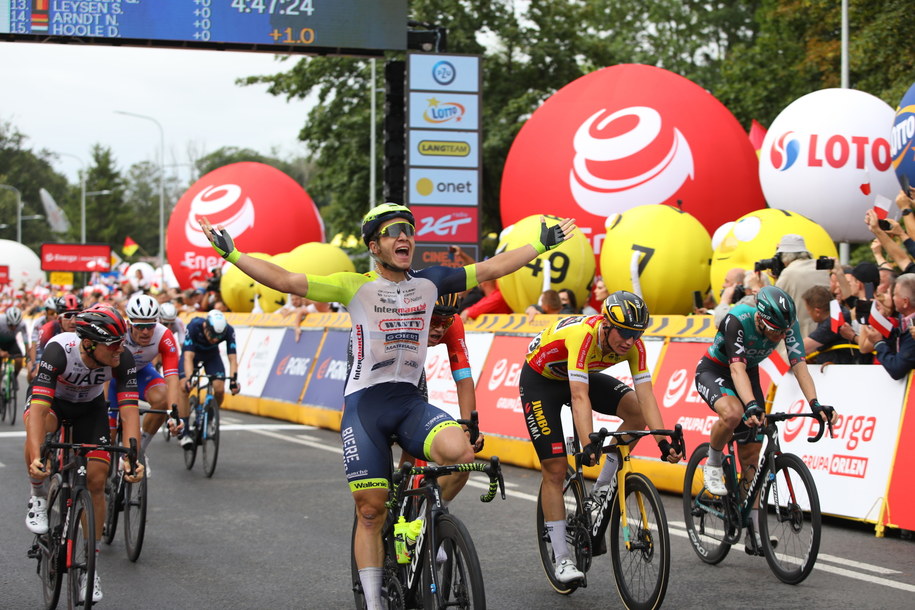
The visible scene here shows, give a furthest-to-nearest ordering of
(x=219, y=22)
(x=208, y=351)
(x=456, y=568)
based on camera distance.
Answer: (x=219, y=22), (x=208, y=351), (x=456, y=568)

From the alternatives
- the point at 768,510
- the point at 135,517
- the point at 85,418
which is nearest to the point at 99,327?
the point at 85,418

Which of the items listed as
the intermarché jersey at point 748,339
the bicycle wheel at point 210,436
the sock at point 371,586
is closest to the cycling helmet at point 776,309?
the intermarché jersey at point 748,339

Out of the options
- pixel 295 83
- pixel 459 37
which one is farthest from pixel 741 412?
pixel 295 83

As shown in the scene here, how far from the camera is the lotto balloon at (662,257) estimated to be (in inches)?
636

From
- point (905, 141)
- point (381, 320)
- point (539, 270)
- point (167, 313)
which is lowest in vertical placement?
point (167, 313)

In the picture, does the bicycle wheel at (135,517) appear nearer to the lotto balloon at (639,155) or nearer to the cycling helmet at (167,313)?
the cycling helmet at (167,313)

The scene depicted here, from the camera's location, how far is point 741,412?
7926 mm

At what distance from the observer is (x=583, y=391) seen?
6.83 meters

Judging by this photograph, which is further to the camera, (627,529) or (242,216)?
(242,216)

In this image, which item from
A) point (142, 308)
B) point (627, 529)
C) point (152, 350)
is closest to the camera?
point (627, 529)

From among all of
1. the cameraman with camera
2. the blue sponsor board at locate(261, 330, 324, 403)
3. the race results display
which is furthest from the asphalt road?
the race results display

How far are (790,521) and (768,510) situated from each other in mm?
396

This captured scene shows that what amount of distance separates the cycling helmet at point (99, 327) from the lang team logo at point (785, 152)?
1291 centimetres

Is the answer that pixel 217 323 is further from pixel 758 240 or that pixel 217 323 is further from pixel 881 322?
pixel 881 322
